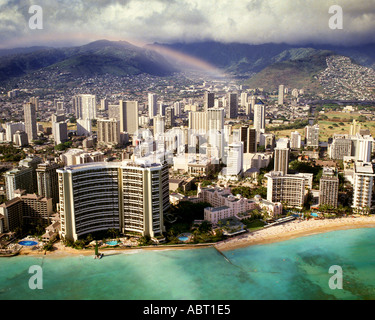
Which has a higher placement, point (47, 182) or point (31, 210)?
point (47, 182)

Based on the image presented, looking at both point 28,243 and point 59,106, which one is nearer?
point 28,243

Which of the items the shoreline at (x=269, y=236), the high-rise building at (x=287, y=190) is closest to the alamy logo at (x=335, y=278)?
the shoreline at (x=269, y=236)

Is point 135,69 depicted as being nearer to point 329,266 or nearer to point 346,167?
point 346,167

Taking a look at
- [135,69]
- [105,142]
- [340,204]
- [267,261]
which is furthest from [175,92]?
[267,261]

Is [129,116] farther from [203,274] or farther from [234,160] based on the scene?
[203,274]

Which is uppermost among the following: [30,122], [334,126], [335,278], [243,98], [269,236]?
[243,98]

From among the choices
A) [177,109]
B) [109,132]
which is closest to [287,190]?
[109,132]
